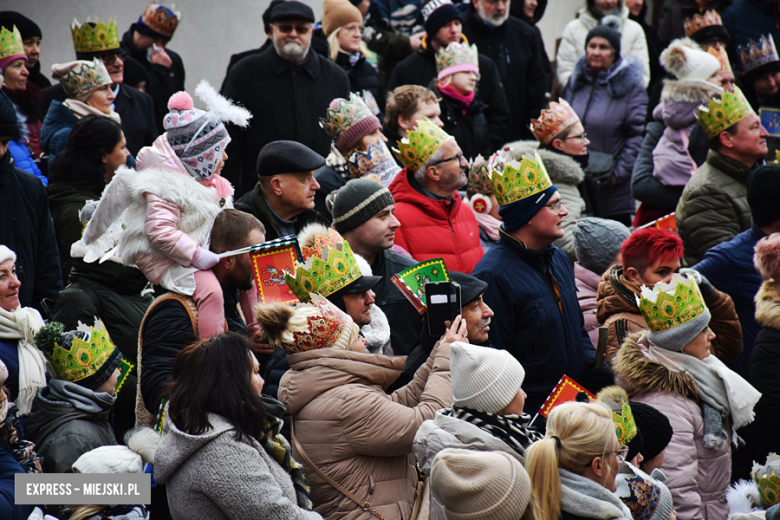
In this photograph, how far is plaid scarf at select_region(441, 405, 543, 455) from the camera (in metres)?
3.04

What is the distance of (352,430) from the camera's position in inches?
134

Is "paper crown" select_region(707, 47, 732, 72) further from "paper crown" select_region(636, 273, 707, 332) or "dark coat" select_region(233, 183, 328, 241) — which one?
"dark coat" select_region(233, 183, 328, 241)

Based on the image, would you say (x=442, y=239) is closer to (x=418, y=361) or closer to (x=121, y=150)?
(x=418, y=361)

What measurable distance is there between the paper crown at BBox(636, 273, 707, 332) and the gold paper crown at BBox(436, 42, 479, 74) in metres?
4.12

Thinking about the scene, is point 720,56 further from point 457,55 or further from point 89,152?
point 89,152

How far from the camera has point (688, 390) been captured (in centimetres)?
404

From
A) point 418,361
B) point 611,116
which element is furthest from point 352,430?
point 611,116

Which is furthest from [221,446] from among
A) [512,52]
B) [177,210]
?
[512,52]

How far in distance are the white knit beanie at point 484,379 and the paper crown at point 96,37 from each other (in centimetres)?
574

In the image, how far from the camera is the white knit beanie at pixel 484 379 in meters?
3.13

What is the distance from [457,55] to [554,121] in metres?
1.33

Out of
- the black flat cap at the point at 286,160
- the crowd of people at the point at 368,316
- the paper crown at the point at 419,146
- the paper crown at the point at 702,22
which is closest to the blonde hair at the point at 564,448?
the crowd of people at the point at 368,316

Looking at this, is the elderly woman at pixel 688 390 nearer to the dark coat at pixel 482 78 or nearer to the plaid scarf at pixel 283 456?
the plaid scarf at pixel 283 456

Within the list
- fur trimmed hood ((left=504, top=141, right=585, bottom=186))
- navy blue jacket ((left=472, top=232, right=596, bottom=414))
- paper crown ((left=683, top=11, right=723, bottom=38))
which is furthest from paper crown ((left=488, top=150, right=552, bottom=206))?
paper crown ((left=683, top=11, right=723, bottom=38))
